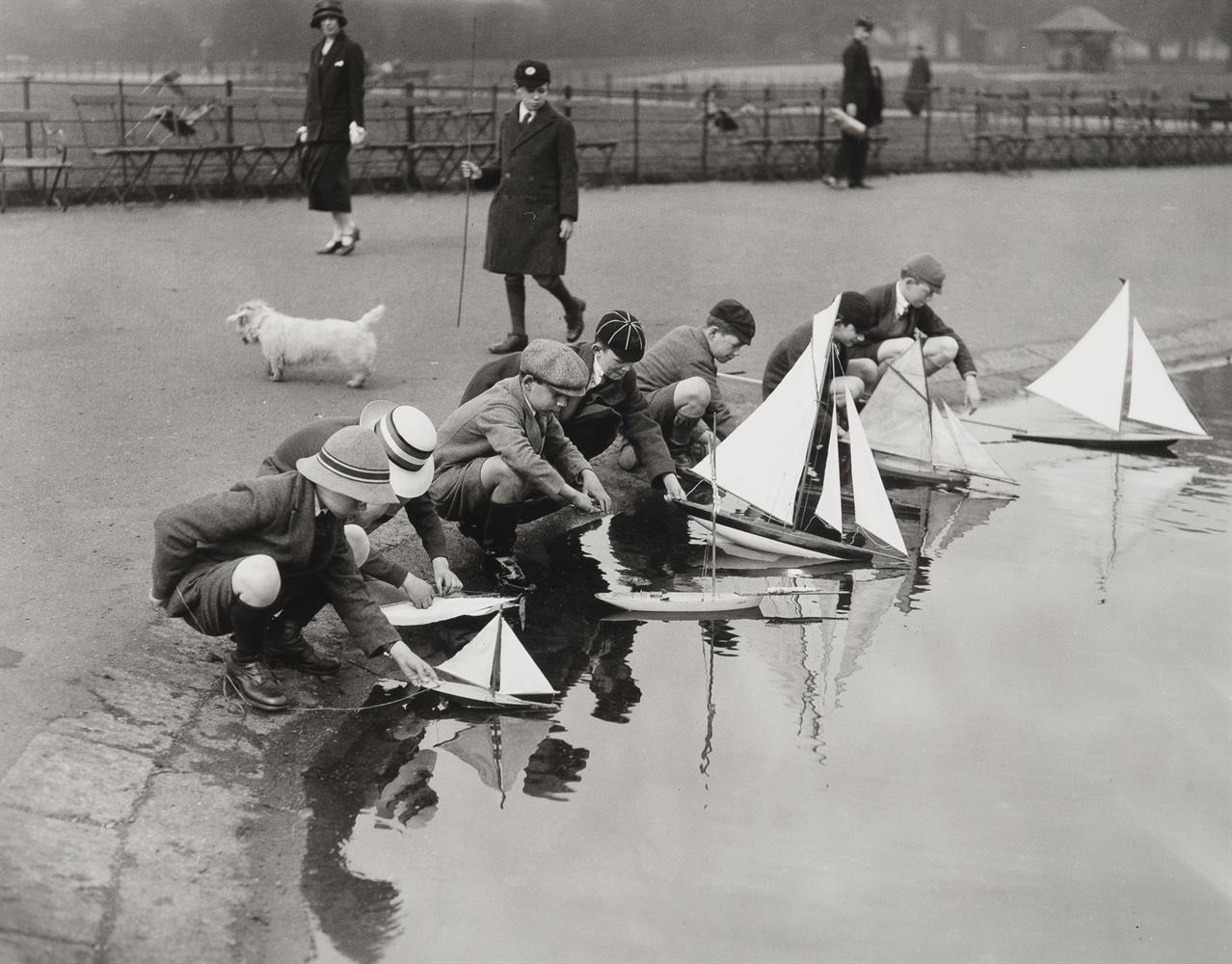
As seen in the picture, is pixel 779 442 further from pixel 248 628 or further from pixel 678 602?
pixel 248 628

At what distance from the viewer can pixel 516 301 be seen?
10.5m

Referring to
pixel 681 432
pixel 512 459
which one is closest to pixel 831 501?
pixel 681 432

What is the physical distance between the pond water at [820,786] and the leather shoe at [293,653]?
14.7 inches

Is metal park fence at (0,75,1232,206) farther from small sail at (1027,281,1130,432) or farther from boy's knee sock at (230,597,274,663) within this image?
boy's knee sock at (230,597,274,663)

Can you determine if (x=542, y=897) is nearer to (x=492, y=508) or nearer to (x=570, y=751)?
(x=570, y=751)

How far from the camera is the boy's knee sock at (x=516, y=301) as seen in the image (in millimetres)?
10469

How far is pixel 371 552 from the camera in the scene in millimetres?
5988

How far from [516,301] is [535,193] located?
0.78 m

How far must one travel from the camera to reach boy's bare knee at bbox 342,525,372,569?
5.74 meters

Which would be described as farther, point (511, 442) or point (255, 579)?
point (511, 442)

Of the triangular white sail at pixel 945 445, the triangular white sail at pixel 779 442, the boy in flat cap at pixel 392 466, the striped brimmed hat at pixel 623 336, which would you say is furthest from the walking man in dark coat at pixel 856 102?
the boy in flat cap at pixel 392 466

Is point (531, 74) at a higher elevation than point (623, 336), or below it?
higher

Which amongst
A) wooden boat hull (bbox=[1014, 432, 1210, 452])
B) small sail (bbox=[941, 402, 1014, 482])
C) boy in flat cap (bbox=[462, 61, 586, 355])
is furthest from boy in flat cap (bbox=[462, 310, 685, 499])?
wooden boat hull (bbox=[1014, 432, 1210, 452])

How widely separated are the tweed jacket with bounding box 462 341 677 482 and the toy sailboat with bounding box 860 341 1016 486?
6.55 feet
